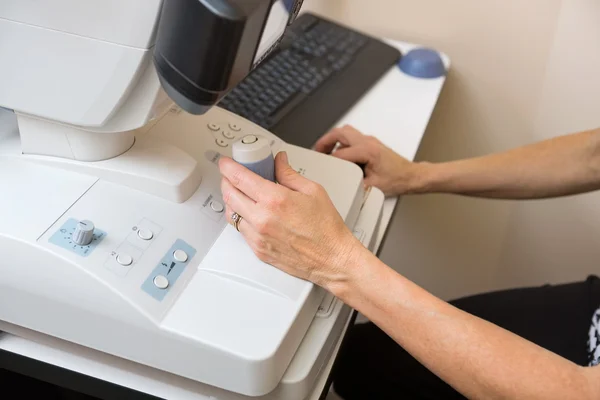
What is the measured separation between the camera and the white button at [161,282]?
2.05ft

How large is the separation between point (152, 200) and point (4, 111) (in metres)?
0.23

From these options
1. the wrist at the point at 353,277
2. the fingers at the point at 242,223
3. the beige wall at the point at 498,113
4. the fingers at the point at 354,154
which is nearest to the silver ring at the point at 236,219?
the fingers at the point at 242,223

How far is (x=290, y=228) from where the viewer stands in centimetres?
68

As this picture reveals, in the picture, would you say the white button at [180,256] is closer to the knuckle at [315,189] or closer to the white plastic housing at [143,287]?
the white plastic housing at [143,287]

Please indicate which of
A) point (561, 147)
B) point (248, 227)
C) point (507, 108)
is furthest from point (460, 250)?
point (248, 227)

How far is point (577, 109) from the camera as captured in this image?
1238 mm

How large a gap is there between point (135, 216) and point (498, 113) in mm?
882

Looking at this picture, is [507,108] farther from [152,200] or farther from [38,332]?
[38,332]

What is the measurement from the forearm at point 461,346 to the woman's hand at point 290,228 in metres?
0.02

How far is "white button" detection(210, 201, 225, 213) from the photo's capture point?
0.72 m

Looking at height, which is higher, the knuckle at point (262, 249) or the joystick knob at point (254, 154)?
the joystick knob at point (254, 154)

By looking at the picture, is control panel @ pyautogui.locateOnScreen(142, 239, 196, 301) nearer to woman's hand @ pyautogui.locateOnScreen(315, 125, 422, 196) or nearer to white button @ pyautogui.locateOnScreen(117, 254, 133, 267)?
white button @ pyautogui.locateOnScreen(117, 254, 133, 267)

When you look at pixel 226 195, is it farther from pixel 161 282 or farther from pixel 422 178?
pixel 422 178

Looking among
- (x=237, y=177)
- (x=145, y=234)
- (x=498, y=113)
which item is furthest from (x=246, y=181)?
(x=498, y=113)
